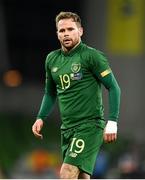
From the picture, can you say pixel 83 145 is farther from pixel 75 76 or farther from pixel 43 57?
pixel 43 57

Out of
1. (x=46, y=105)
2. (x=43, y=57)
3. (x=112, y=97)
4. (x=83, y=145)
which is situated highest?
(x=112, y=97)

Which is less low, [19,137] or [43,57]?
[43,57]

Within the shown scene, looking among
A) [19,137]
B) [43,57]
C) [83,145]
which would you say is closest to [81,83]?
[83,145]

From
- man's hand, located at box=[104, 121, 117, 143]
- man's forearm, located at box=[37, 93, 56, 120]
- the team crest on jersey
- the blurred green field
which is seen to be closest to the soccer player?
the team crest on jersey

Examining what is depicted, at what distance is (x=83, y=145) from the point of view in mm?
9016

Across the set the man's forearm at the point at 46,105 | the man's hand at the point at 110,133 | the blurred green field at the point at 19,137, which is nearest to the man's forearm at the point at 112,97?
the man's hand at the point at 110,133

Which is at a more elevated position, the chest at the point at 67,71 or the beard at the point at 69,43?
the beard at the point at 69,43

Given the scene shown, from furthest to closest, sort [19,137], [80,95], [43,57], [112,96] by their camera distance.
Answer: [43,57]
[19,137]
[80,95]
[112,96]

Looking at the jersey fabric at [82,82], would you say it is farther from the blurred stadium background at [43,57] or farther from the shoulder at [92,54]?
the blurred stadium background at [43,57]

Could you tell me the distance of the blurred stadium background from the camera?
780 inches

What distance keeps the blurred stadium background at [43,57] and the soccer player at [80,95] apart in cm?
948

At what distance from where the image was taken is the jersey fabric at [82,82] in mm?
8953

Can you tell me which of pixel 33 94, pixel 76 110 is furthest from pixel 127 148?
pixel 76 110

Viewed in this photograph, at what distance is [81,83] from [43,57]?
42.3 feet
